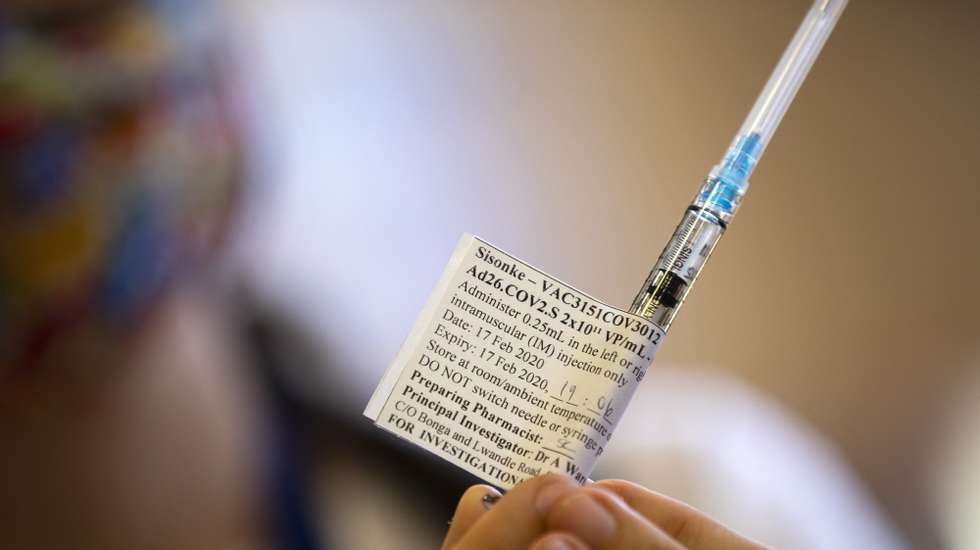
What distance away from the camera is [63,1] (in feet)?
2.77

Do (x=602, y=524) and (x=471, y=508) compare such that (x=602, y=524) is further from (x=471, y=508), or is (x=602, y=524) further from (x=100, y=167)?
(x=100, y=167)

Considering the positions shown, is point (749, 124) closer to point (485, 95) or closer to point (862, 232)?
point (485, 95)

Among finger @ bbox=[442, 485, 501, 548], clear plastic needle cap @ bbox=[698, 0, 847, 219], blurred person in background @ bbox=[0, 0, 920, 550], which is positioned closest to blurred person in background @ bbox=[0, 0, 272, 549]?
blurred person in background @ bbox=[0, 0, 920, 550]

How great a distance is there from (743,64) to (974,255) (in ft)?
1.35

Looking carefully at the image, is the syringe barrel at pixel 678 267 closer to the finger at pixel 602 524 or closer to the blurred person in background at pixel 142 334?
the finger at pixel 602 524

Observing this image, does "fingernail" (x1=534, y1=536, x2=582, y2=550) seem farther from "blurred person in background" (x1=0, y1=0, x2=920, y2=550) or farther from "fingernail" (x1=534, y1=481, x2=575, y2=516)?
"blurred person in background" (x1=0, y1=0, x2=920, y2=550)

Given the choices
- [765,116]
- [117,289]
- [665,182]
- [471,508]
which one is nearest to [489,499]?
[471,508]

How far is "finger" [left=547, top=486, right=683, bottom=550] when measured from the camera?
340mm

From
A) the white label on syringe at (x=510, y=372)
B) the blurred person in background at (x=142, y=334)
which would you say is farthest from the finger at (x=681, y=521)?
the blurred person in background at (x=142, y=334)

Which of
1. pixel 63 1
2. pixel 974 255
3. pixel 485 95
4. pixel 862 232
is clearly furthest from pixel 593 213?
pixel 63 1

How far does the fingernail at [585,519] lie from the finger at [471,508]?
0.05m

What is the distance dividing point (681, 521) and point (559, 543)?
12 cm

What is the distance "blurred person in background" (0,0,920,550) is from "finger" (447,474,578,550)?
0.52 m

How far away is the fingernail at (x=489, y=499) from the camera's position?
386 millimetres
